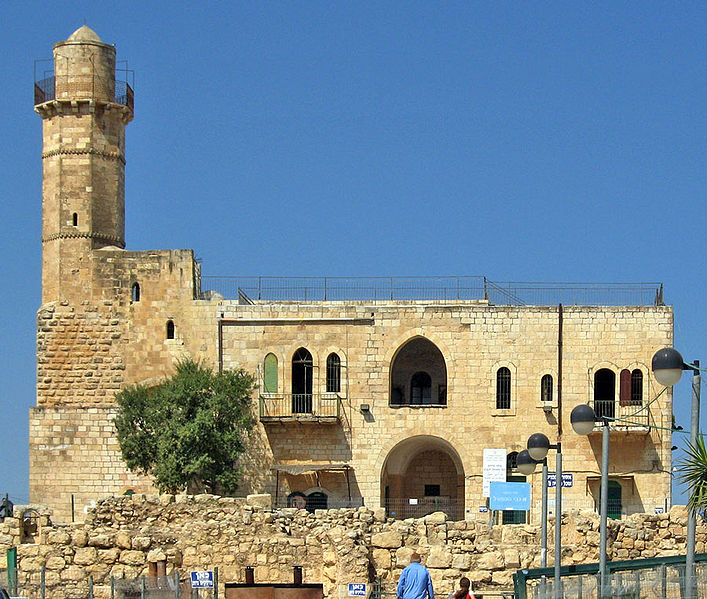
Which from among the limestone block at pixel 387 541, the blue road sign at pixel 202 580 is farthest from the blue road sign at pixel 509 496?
the blue road sign at pixel 202 580

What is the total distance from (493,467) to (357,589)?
58.3ft

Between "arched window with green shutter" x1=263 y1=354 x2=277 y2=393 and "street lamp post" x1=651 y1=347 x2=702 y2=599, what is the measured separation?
27.8 meters

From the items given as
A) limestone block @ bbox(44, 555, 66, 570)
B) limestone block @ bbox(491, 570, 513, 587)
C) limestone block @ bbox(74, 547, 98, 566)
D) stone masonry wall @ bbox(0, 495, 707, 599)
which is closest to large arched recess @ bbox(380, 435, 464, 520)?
stone masonry wall @ bbox(0, 495, 707, 599)

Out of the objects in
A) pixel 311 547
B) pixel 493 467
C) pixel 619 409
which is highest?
pixel 619 409

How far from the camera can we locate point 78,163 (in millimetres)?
47375

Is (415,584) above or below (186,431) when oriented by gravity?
below

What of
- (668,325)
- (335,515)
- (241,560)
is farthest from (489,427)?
(241,560)

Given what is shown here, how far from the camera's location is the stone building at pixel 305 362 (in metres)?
45.7

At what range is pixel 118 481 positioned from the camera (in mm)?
45844

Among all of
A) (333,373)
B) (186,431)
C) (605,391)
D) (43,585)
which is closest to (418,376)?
(333,373)

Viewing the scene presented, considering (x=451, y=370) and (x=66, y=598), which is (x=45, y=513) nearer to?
(x=66, y=598)

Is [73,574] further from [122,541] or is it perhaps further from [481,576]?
[481,576]

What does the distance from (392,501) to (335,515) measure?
51.1 feet

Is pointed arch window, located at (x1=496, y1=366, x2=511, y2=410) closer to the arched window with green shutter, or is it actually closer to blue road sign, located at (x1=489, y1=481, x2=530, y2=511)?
blue road sign, located at (x1=489, y1=481, x2=530, y2=511)
